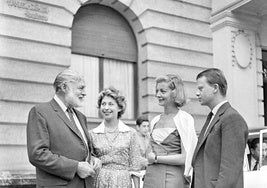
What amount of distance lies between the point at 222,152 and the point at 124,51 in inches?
307

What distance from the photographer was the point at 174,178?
15.1 ft

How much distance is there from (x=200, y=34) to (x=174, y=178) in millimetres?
8222

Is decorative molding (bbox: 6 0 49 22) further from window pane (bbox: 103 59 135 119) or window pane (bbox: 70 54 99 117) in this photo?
window pane (bbox: 103 59 135 119)

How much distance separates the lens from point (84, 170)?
4027 millimetres

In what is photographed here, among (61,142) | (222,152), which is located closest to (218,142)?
(222,152)

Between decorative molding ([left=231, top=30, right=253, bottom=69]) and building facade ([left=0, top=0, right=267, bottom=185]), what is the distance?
0.03 metres

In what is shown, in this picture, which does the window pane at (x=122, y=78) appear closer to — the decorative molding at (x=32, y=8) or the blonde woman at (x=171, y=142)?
the decorative molding at (x=32, y=8)

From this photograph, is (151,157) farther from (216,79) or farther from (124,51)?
(124,51)

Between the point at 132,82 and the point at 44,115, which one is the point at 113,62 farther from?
the point at 44,115

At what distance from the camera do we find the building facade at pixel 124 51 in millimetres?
9016

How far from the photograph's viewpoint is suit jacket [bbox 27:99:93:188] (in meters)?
3.87

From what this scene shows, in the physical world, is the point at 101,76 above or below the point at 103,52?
below

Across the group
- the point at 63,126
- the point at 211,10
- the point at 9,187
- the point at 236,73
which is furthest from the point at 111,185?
the point at 211,10

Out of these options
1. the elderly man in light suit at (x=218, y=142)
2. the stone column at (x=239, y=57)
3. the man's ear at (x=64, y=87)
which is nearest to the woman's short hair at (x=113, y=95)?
the man's ear at (x=64, y=87)
